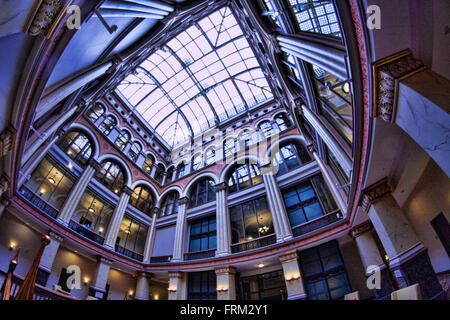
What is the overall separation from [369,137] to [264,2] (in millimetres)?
9017

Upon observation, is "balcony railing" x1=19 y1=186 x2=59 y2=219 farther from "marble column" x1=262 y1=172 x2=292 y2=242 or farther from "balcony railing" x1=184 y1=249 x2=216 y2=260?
"marble column" x1=262 y1=172 x2=292 y2=242

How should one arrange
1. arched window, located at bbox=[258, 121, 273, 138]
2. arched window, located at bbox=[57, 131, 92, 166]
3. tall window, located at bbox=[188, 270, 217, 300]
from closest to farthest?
tall window, located at bbox=[188, 270, 217, 300], arched window, located at bbox=[57, 131, 92, 166], arched window, located at bbox=[258, 121, 273, 138]

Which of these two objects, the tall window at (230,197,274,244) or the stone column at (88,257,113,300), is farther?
the tall window at (230,197,274,244)

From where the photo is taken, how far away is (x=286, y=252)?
11633mm

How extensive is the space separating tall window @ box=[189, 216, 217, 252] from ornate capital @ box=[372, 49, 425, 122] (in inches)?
520

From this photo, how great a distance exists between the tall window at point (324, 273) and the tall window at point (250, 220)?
2.81 m

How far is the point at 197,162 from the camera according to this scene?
850 inches

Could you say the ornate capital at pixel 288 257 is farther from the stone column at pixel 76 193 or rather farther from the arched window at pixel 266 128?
the stone column at pixel 76 193

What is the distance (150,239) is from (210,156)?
29.1ft

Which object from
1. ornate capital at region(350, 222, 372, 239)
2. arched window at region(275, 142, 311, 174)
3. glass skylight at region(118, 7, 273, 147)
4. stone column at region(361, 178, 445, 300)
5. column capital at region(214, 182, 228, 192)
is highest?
glass skylight at region(118, 7, 273, 147)

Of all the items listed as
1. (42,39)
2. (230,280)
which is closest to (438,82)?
(42,39)

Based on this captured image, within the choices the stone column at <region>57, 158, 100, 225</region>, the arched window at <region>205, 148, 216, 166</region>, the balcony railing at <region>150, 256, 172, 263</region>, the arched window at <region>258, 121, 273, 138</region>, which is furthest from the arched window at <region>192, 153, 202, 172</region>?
the stone column at <region>57, 158, 100, 225</region>

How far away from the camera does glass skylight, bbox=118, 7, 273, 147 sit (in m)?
19.4
